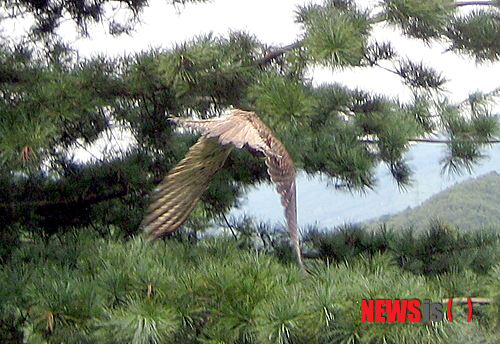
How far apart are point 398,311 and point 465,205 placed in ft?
3.57

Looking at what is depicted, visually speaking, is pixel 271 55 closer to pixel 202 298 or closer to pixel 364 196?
pixel 364 196

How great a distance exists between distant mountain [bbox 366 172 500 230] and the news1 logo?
952mm

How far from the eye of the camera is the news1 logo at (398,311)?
708 mm

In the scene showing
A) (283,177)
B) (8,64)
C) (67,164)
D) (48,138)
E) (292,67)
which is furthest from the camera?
(67,164)

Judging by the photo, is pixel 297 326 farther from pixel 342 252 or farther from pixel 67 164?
pixel 67 164

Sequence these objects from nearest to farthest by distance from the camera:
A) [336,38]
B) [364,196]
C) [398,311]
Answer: [398,311] → [336,38] → [364,196]

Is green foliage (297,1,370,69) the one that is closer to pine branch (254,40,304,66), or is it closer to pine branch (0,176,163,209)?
pine branch (254,40,304,66)

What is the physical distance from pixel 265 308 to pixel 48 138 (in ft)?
1.48

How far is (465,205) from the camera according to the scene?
5.64 ft

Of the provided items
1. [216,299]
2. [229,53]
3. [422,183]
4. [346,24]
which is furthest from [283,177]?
[422,183]

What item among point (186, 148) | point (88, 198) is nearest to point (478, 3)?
point (186, 148)

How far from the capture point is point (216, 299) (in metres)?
0.80

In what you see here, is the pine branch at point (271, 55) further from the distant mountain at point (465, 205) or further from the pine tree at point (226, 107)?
the distant mountain at point (465, 205)

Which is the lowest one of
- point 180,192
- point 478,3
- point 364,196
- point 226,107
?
point 180,192
